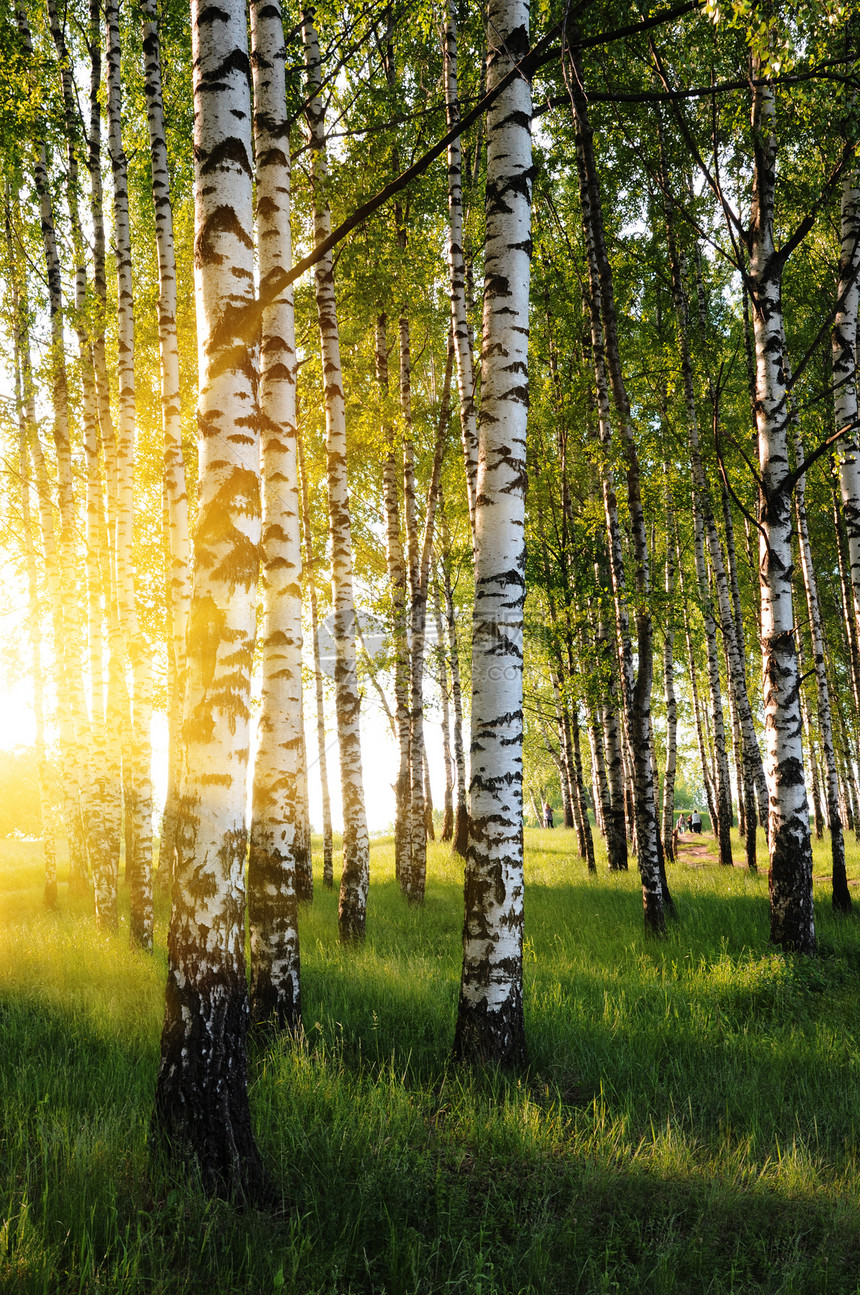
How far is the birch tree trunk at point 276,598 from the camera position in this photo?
182 inches

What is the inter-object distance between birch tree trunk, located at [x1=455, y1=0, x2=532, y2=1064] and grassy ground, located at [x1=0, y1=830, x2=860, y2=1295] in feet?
1.62

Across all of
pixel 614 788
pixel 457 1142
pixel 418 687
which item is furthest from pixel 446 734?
pixel 457 1142

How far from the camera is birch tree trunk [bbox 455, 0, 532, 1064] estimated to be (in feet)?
13.2

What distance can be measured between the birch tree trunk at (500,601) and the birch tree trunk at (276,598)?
1323 millimetres

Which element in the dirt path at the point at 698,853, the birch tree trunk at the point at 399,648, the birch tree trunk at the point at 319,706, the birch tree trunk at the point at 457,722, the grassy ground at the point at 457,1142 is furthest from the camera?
the birch tree trunk at the point at 457,722

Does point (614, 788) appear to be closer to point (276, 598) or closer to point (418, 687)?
point (418, 687)

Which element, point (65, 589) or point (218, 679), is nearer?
point (218, 679)

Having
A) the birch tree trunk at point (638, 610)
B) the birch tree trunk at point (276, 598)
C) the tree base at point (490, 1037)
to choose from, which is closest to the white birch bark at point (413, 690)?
the birch tree trunk at point (638, 610)

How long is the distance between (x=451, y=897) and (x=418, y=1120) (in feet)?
23.9

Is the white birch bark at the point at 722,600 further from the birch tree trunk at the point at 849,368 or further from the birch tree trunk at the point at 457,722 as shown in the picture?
the birch tree trunk at the point at 457,722

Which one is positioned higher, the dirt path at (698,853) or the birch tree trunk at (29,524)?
the birch tree trunk at (29,524)

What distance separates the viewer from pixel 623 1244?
2697mm

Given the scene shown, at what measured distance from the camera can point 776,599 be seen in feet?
23.3

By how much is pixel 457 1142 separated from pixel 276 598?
11.4 feet
